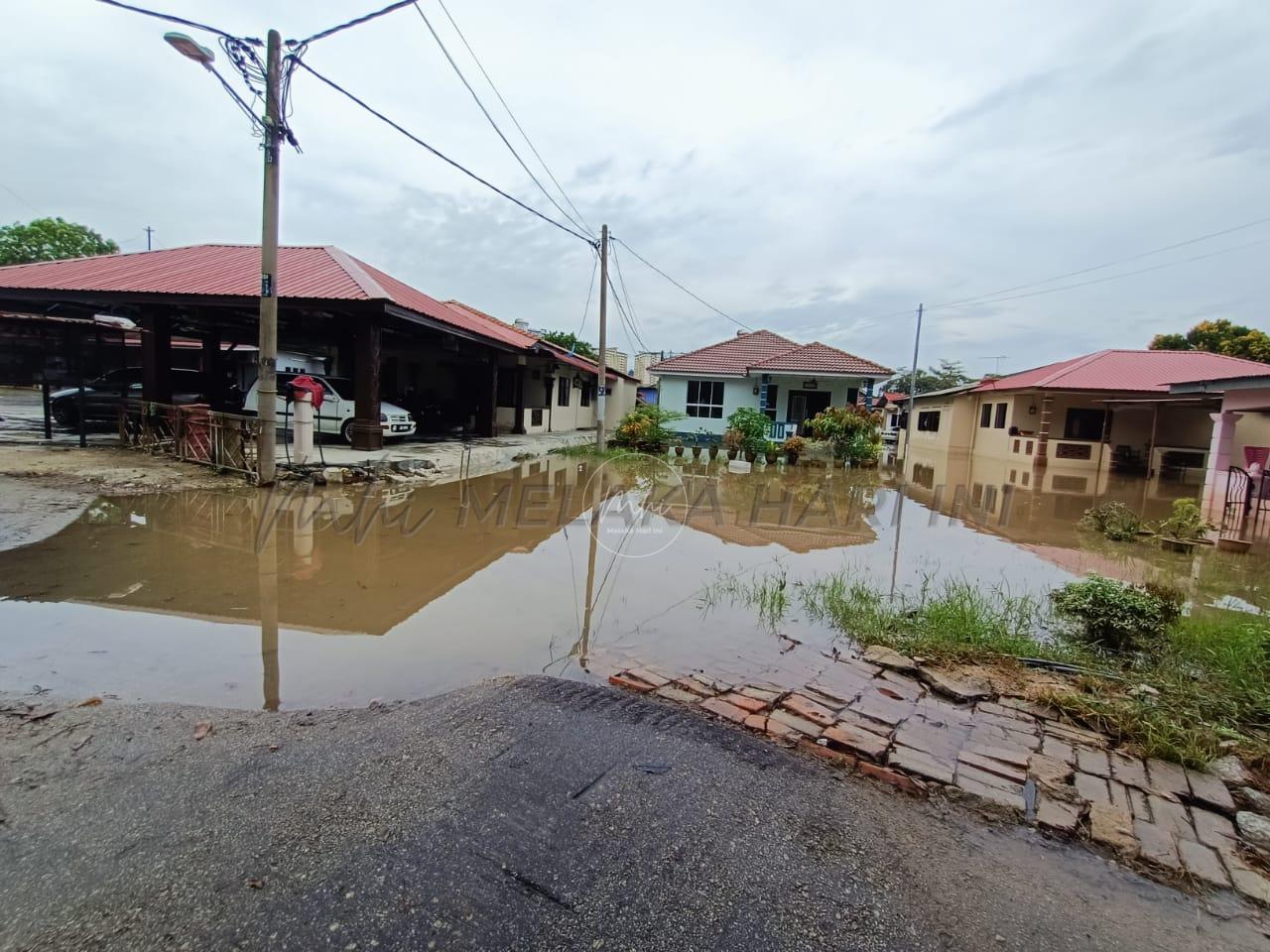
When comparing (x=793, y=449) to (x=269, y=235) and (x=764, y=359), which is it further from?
(x=269, y=235)

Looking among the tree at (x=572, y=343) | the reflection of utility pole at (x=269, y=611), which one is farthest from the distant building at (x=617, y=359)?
the reflection of utility pole at (x=269, y=611)

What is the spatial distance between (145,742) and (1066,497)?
16.5 m

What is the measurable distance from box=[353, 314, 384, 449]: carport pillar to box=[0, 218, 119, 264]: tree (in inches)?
1259

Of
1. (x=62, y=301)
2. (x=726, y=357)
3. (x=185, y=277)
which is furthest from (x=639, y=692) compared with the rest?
(x=726, y=357)

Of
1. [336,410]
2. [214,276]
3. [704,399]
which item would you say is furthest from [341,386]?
[704,399]

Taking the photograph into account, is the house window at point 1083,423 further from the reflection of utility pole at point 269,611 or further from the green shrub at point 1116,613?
the reflection of utility pole at point 269,611

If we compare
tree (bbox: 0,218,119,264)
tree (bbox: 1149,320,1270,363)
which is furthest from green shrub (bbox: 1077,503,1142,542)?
tree (bbox: 0,218,119,264)

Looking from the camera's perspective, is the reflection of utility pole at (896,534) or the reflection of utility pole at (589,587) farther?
the reflection of utility pole at (896,534)

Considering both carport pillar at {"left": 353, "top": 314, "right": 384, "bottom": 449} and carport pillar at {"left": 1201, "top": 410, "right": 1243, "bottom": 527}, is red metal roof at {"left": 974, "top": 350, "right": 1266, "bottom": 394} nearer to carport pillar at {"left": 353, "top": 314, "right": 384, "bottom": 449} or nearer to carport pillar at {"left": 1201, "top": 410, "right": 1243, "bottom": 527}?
carport pillar at {"left": 1201, "top": 410, "right": 1243, "bottom": 527}

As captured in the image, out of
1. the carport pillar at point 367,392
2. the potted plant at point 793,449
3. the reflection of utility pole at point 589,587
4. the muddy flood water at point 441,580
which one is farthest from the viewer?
the potted plant at point 793,449

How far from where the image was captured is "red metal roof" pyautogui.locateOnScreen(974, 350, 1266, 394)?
1907 centimetres

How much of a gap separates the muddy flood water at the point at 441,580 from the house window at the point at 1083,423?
1298 cm

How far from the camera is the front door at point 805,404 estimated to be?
22.4 meters

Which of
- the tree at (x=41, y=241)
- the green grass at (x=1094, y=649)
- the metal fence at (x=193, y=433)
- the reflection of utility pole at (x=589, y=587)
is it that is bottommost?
the reflection of utility pole at (x=589, y=587)
